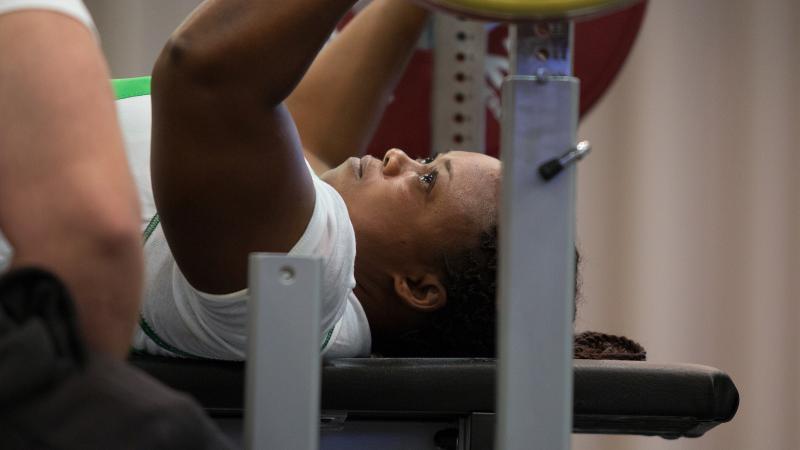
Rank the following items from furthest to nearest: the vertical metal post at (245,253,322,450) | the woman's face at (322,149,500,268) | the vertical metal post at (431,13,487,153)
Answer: the vertical metal post at (431,13,487,153)
the woman's face at (322,149,500,268)
the vertical metal post at (245,253,322,450)

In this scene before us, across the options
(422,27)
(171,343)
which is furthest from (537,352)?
(422,27)

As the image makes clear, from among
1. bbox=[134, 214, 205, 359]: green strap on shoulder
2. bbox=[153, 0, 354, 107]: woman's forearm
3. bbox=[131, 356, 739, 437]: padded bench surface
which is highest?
bbox=[153, 0, 354, 107]: woman's forearm

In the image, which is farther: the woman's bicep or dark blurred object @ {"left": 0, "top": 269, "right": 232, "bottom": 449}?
the woman's bicep

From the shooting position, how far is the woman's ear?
1.27 m

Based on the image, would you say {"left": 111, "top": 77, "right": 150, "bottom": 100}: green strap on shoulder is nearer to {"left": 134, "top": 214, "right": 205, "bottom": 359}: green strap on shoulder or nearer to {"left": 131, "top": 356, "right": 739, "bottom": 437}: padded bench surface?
{"left": 134, "top": 214, "right": 205, "bottom": 359}: green strap on shoulder

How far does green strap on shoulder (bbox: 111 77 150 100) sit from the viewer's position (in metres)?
1.31

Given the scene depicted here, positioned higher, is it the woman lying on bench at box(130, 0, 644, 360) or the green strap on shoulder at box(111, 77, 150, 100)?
the green strap on shoulder at box(111, 77, 150, 100)

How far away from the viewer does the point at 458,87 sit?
1.81 m

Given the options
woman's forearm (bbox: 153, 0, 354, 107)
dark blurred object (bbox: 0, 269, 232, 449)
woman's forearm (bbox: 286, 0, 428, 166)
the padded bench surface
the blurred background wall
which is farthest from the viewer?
the blurred background wall

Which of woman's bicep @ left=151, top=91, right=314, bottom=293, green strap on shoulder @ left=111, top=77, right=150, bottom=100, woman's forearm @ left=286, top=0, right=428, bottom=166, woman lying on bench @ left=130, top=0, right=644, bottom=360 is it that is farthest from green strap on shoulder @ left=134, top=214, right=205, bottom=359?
woman's forearm @ left=286, top=0, right=428, bottom=166

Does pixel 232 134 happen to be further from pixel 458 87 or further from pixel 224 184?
pixel 458 87

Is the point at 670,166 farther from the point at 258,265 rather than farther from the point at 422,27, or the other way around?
the point at 258,265

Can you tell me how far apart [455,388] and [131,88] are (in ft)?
1.81

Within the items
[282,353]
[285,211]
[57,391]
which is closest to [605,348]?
[285,211]
